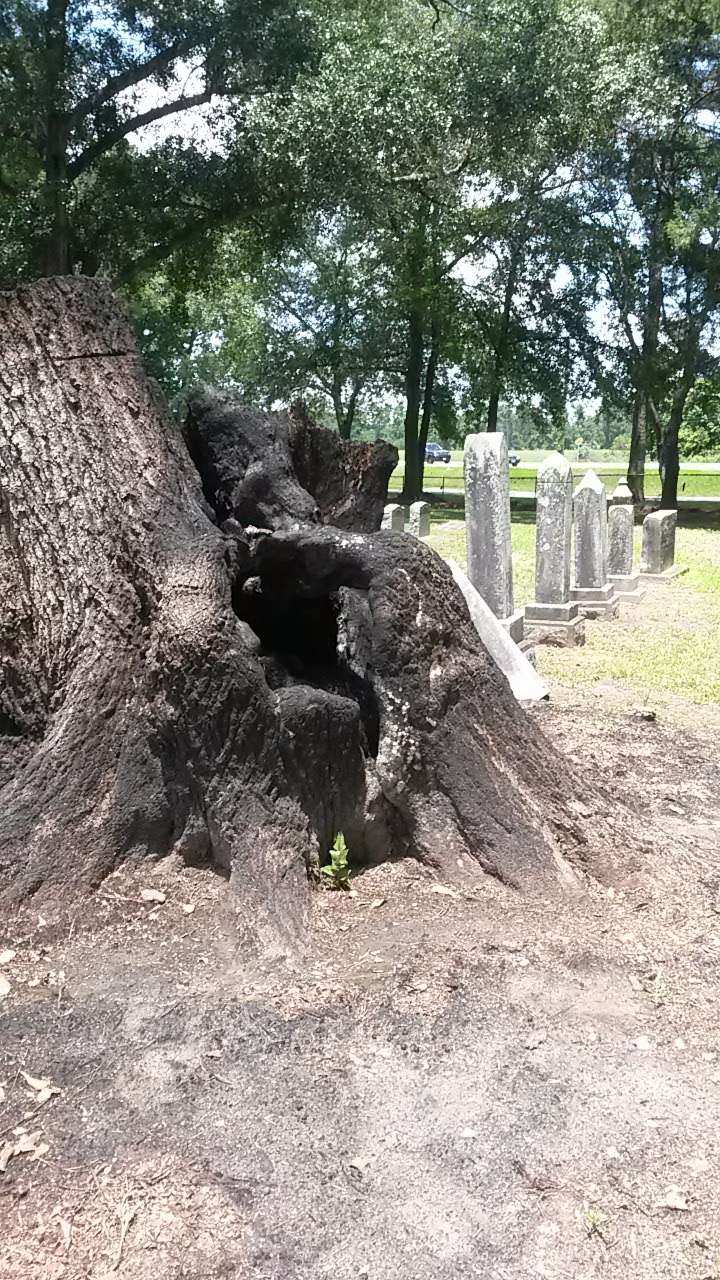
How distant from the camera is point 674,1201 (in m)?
2.39

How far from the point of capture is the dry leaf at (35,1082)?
9.05ft

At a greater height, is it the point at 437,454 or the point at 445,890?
the point at 437,454

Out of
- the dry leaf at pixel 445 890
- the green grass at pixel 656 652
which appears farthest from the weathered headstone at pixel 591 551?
the dry leaf at pixel 445 890

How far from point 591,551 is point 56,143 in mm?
12931

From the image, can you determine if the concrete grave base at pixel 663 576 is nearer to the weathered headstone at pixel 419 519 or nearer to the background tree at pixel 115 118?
the weathered headstone at pixel 419 519

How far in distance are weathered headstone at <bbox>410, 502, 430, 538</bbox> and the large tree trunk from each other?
14182mm

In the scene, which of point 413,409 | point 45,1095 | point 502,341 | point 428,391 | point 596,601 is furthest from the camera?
point 428,391

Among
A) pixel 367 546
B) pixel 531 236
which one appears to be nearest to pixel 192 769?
pixel 367 546

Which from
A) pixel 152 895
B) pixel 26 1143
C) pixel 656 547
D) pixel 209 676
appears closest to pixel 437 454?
pixel 656 547

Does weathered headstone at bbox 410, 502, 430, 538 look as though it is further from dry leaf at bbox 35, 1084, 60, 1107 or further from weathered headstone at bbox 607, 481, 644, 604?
dry leaf at bbox 35, 1084, 60, 1107

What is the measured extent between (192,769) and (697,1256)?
2.23 m

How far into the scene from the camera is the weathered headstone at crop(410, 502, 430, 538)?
19.4 m

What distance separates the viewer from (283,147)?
19.7m

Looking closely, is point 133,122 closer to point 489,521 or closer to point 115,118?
point 115,118
